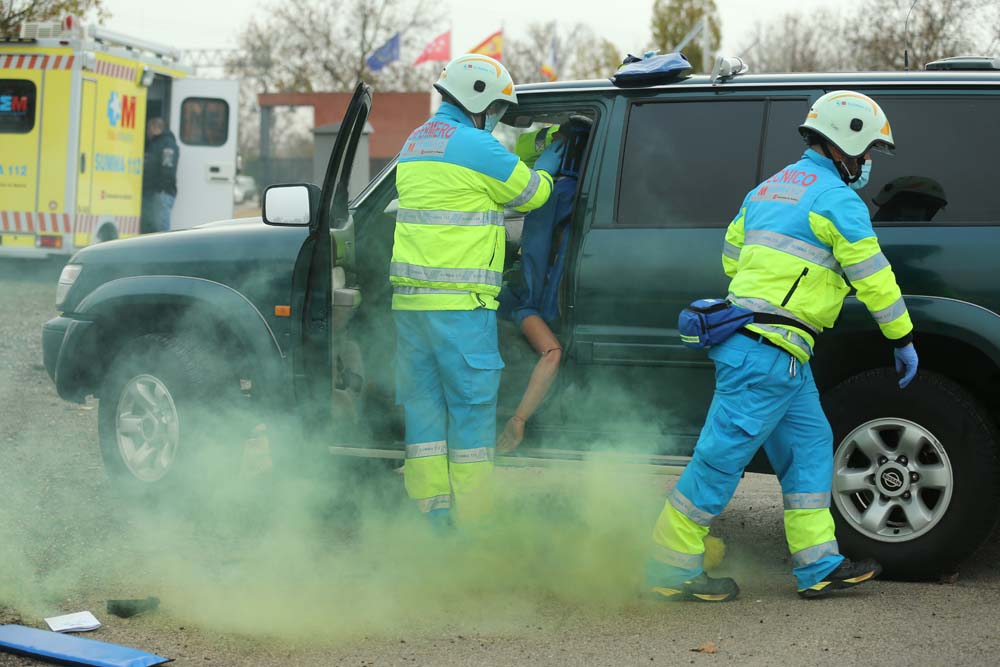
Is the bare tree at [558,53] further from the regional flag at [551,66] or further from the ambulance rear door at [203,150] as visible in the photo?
the ambulance rear door at [203,150]

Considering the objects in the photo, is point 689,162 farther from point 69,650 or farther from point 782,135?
point 69,650

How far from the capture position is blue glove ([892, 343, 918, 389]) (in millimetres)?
4301

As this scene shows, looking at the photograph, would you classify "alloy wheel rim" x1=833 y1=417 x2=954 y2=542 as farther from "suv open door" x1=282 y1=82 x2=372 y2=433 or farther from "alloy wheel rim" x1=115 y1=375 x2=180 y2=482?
"alloy wheel rim" x1=115 y1=375 x2=180 y2=482

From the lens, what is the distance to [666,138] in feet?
16.3

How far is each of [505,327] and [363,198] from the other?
86 centimetres

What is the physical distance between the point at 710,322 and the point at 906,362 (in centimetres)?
71

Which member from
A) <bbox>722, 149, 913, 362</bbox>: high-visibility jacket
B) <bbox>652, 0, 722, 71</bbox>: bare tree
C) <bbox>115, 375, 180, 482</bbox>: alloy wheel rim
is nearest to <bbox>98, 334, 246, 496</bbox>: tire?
<bbox>115, 375, 180, 482</bbox>: alloy wheel rim

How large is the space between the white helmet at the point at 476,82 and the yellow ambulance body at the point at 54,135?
411 inches

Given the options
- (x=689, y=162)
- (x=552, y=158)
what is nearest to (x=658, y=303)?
(x=689, y=162)

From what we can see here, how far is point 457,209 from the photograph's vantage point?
4898mm

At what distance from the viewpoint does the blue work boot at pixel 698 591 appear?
179 inches

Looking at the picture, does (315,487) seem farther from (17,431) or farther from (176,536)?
(17,431)

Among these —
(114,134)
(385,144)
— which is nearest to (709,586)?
(114,134)

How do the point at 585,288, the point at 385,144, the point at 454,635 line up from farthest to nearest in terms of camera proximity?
the point at 385,144
the point at 585,288
the point at 454,635
